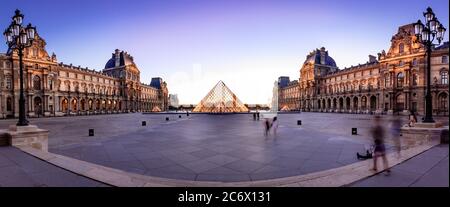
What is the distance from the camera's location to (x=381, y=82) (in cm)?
4816

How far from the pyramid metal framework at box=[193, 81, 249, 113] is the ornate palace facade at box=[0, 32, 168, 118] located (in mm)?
34215

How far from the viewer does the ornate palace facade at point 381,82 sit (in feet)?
116

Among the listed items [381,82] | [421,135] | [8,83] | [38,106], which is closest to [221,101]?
[381,82]

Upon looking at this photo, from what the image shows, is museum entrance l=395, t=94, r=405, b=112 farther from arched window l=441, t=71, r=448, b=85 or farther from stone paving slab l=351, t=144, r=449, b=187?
stone paving slab l=351, t=144, r=449, b=187

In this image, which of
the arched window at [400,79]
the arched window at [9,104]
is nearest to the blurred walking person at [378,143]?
the arched window at [400,79]

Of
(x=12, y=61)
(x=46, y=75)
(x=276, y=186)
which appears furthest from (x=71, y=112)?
(x=276, y=186)

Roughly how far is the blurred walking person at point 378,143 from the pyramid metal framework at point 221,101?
39.7m

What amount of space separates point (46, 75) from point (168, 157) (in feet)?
183

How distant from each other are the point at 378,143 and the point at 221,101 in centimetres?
4096

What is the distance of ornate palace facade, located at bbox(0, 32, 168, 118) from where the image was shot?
41459mm

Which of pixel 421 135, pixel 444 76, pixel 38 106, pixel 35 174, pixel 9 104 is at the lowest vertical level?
pixel 35 174

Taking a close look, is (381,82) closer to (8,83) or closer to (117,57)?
(8,83)
